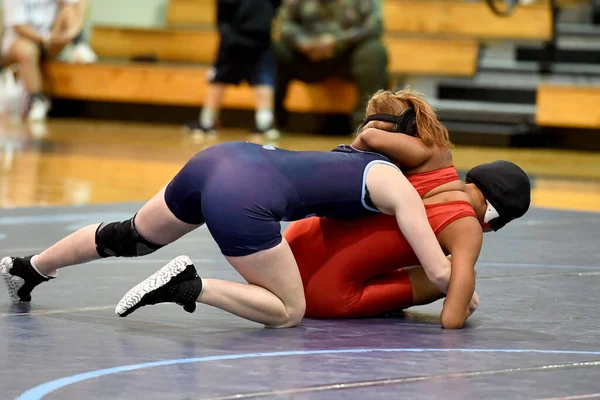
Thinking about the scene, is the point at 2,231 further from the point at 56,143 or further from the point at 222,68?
the point at 222,68

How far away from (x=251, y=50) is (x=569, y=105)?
7.25ft

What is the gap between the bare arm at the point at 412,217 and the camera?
107 inches

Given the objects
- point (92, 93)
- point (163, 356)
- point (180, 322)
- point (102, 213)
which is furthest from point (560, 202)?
point (92, 93)

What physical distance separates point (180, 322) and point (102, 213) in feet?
6.51

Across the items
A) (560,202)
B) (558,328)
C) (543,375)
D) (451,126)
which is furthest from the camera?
(451,126)

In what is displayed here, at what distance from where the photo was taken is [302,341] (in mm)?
2643

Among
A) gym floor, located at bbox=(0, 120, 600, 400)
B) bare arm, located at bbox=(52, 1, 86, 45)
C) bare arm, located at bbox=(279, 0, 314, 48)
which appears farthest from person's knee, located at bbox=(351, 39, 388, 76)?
gym floor, located at bbox=(0, 120, 600, 400)

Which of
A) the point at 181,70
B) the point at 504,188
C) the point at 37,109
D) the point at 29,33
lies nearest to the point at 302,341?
the point at 504,188

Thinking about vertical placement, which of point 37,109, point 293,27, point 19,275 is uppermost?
point 19,275

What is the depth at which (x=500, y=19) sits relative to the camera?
29.3ft

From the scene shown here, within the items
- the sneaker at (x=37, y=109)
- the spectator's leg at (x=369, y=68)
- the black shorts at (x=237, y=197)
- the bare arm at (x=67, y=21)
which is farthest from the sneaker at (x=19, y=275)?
the bare arm at (x=67, y=21)

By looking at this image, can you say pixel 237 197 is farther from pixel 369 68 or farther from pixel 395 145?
pixel 369 68

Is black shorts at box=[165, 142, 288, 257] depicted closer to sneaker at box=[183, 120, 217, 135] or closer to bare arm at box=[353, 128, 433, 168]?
bare arm at box=[353, 128, 433, 168]

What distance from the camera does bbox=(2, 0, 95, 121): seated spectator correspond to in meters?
9.66
